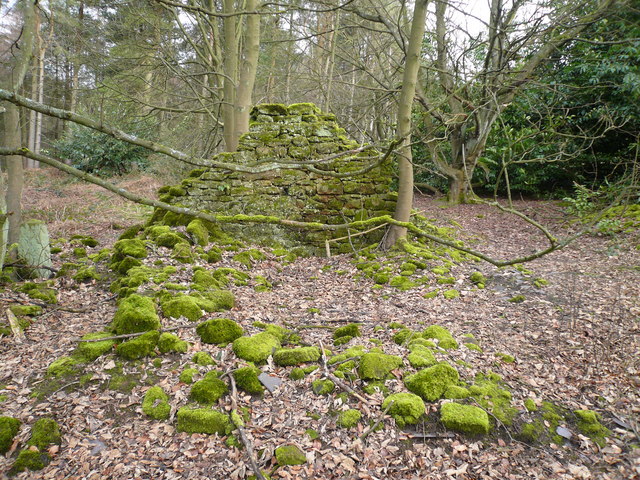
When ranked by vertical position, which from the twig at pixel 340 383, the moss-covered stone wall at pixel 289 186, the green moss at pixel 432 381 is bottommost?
the twig at pixel 340 383

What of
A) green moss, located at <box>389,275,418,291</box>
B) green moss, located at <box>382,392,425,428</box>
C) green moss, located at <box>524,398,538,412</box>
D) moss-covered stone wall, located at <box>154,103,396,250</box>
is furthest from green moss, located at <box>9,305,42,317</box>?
green moss, located at <box>524,398,538,412</box>

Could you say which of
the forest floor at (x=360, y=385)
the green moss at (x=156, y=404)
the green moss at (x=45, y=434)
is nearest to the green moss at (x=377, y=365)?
the forest floor at (x=360, y=385)

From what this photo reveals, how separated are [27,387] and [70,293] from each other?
76.2 inches

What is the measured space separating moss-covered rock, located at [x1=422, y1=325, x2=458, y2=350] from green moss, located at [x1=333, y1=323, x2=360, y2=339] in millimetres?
722

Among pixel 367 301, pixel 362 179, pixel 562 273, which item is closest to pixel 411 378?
pixel 367 301

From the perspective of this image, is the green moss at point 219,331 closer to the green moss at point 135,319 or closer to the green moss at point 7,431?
the green moss at point 135,319

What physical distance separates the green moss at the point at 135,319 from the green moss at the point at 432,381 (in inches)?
99.3

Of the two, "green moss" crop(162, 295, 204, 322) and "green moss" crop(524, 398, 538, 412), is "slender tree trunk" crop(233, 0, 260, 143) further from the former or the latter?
"green moss" crop(524, 398, 538, 412)

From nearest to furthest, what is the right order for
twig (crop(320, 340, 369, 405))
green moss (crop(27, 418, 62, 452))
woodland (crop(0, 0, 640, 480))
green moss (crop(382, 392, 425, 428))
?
green moss (crop(27, 418, 62, 452)) → woodland (crop(0, 0, 640, 480)) → green moss (crop(382, 392, 425, 428)) → twig (crop(320, 340, 369, 405))

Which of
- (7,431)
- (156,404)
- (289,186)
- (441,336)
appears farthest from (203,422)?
(289,186)

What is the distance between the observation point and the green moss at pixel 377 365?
3109 mm

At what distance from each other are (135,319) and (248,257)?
277 cm

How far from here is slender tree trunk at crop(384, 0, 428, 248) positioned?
602cm

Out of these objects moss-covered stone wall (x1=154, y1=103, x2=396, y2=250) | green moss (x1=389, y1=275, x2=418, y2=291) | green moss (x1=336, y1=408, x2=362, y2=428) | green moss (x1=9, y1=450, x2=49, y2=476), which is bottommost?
green moss (x1=9, y1=450, x2=49, y2=476)
